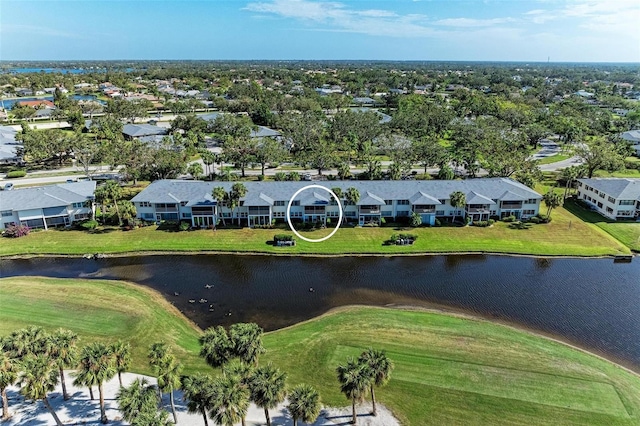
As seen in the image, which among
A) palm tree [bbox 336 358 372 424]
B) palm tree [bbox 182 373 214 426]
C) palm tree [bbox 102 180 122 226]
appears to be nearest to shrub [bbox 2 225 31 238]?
palm tree [bbox 102 180 122 226]

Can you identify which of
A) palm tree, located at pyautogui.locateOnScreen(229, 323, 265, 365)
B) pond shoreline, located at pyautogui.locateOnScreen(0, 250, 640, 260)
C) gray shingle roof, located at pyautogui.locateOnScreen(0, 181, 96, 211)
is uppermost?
gray shingle roof, located at pyautogui.locateOnScreen(0, 181, 96, 211)

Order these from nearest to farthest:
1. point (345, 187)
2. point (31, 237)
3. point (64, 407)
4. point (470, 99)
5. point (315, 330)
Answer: point (64, 407) < point (315, 330) < point (31, 237) < point (345, 187) < point (470, 99)

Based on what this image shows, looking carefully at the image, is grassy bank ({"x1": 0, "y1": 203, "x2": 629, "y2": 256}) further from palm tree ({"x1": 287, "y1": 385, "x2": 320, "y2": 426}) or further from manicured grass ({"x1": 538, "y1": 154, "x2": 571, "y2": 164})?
manicured grass ({"x1": 538, "y1": 154, "x2": 571, "y2": 164})

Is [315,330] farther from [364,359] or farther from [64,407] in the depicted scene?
[64,407]

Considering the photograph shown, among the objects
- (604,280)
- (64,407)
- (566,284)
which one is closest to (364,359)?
(64,407)

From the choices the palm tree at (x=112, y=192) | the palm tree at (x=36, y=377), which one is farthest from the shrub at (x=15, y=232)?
the palm tree at (x=36, y=377)

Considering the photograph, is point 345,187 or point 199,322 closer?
point 199,322

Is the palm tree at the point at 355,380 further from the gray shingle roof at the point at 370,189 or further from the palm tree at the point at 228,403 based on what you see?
the gray shingle roof at the point at 370,189
